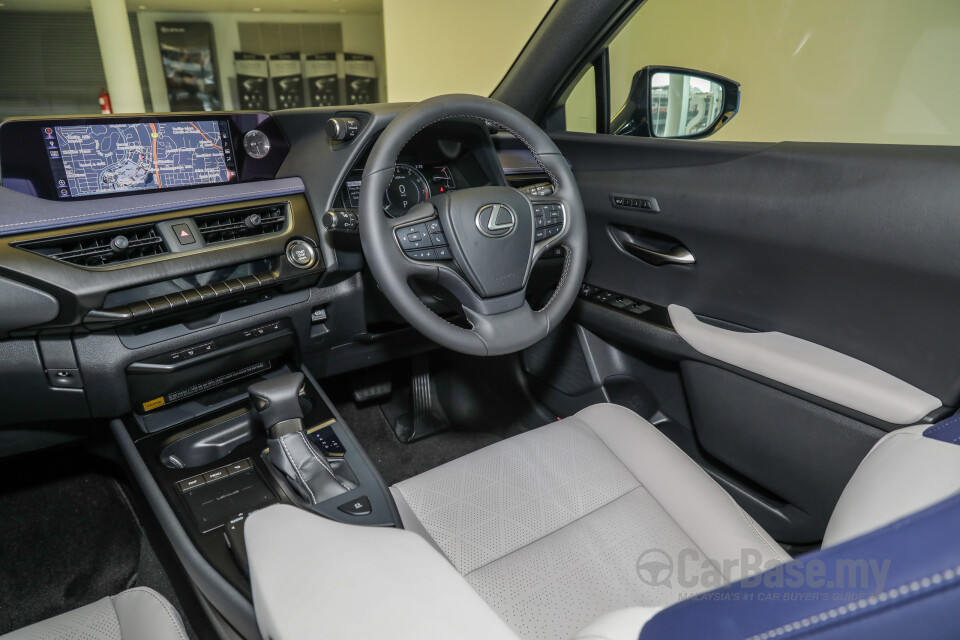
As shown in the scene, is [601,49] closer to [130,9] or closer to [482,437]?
[482,437]

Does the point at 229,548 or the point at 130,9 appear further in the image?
the point at 130,9

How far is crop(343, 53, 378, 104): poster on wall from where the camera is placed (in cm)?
414

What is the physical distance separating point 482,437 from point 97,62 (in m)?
2.79

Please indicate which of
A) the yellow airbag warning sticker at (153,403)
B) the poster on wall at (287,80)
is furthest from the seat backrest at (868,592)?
the poster on wall at (287,80)

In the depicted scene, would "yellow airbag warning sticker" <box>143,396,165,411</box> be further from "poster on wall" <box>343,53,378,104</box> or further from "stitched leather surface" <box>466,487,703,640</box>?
"poster on wall" <box>343,53,378,104</box>

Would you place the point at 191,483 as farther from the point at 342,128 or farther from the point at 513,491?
the point at 342,128

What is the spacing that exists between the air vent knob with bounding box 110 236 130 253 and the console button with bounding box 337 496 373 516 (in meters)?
0.69

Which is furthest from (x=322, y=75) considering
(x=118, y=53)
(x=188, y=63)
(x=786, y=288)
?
(x=786, y=288)

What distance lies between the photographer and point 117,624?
3.40ft

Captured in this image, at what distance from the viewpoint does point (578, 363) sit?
196 cm

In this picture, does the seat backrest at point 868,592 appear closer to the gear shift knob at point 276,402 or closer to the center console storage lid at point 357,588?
the center console storage lid at point 357,588

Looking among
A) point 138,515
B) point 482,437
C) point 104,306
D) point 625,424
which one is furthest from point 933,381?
point 138,515

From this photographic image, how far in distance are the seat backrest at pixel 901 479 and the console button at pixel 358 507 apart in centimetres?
81

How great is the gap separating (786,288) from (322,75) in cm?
377
